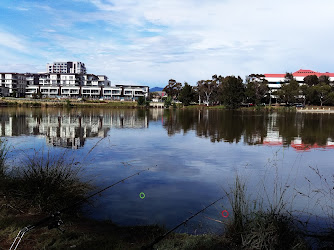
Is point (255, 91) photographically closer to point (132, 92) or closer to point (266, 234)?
point (132, 92)

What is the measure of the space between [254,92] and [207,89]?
1951 cm

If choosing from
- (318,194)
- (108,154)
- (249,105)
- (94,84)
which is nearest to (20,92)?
(94,84)

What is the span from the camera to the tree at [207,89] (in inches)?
4584

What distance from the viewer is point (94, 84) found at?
149 m

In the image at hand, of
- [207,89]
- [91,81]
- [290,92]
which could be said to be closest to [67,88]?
[91,81]

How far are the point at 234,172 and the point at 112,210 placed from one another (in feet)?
20.6

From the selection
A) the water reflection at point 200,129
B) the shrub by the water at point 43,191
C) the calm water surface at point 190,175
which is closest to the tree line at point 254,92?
the water reflection at point 200,129

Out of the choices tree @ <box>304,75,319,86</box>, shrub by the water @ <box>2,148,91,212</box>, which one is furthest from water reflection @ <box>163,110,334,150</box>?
Answer: tree @ <box>304,75,319,86</box>

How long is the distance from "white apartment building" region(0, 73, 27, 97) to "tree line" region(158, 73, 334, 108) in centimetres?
7810

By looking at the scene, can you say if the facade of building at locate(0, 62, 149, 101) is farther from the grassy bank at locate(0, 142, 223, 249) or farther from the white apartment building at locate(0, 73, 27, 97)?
the grassy bank at locate(0, 142, 223, 249)

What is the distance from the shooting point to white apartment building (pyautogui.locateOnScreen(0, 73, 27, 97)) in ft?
454

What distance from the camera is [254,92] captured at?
104 m

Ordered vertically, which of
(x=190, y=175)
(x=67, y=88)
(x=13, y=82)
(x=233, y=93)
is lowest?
(x=190, y=175)

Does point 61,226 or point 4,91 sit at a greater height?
point 4,91
